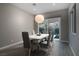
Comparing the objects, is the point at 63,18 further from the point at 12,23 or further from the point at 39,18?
the point at 12,23

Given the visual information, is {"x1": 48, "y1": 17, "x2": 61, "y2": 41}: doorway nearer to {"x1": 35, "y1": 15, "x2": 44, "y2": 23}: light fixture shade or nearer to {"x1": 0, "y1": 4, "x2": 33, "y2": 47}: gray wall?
{"x1": 35, "y1": 15, "x2": 44, "y2": 23}: light fixture shade

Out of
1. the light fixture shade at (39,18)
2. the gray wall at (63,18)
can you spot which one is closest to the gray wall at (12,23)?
the light fixture shade at (39,18)

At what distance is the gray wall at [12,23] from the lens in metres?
3.68

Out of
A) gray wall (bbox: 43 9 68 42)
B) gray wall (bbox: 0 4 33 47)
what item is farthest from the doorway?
gray wall (bbox: 0 4 33 47)

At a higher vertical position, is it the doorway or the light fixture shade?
the light fixture shade

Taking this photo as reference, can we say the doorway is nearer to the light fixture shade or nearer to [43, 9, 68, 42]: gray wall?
[43, 9, 68, 42]: gray wall

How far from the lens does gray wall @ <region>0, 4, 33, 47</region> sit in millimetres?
3682

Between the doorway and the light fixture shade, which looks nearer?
the doorway

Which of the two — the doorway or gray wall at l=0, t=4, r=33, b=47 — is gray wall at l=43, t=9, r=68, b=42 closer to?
the doorway

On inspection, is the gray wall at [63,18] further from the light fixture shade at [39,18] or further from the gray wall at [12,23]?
the gray wall at [12,23]

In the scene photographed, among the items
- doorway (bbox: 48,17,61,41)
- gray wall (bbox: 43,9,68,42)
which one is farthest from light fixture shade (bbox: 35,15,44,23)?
doorway (bbox: 48,17,61,41)

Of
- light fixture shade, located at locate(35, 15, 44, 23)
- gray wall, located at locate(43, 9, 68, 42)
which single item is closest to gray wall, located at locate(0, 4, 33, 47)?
light fixture shade, located at locate(35, 15, 44, 23)

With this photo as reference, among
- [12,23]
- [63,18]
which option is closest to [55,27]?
[63,18]

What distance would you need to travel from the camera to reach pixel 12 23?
162 inches
